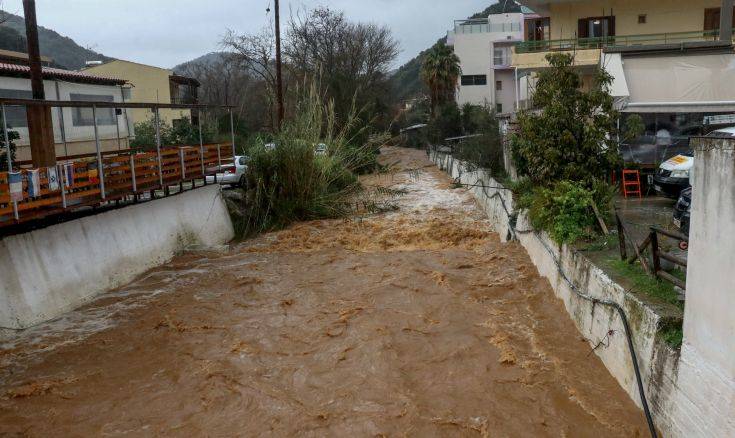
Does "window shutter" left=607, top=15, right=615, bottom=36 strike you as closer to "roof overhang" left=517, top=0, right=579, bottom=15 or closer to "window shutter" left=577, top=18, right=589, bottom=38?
"window shutter" left=577, top=18, right=589, bottom=38

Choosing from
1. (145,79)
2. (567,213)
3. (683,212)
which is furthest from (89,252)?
(145,79)

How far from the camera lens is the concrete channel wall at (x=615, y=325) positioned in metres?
5.81

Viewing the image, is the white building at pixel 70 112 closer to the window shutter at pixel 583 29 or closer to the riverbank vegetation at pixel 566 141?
the riverbank vegetation at pixel 566 141

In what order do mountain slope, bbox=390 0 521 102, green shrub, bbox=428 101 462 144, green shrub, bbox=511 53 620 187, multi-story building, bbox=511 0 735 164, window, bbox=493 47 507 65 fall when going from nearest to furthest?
green shrub, bbox=511 53 620 187
multi-story building, bbox=511 0 735 164
green shrub, bbox=428 101 462 144
window, bbox=493 47 507 65
mountain slope, bbox=390 0 521 102

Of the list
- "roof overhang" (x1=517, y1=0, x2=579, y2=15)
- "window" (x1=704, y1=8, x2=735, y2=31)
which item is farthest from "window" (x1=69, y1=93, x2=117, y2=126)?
"window" (x1=704, y1=8, x2=735, y2=31)

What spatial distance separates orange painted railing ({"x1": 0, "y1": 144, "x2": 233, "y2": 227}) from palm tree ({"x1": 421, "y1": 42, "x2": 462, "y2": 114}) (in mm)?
31935

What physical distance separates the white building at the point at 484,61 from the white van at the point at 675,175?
37.6 meters

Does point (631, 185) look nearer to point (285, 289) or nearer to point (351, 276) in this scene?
point (351, 276)

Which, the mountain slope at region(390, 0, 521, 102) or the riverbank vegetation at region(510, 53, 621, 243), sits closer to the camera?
the riverbank vegetation at region(510, 53, 621, 243)

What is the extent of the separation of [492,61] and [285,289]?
144 ft

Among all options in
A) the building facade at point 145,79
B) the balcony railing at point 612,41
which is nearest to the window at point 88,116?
the building facade at point 145,79

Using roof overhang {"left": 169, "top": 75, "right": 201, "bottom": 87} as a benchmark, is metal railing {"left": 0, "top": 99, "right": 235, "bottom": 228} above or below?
below

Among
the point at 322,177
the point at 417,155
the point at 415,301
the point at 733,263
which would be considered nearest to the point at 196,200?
the point at 322,177

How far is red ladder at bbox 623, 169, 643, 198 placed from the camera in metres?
15.4
